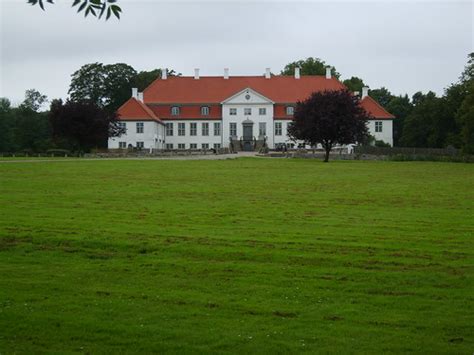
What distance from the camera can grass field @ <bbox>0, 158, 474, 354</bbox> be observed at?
6.70m

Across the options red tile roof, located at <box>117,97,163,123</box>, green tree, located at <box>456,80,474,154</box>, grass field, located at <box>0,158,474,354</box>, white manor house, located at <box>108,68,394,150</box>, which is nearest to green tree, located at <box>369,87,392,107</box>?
white manor house, located at <box>108,68,394,150</box>

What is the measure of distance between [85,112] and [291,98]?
3015 centimetres

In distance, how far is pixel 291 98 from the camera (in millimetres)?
88188

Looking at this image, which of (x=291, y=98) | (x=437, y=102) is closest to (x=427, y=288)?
(x=437, y=102)

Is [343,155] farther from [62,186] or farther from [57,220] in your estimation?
Answer: [57,220]

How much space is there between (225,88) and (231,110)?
4.36 m

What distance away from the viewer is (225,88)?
Answer: 91000mm

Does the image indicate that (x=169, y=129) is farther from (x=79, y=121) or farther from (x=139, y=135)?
(x=79, y=121)

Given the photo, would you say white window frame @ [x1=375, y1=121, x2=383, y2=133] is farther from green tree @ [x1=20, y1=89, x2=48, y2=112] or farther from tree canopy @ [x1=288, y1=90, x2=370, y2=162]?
green tree @ [x1=20, y1=89, x2=48, y2=112]

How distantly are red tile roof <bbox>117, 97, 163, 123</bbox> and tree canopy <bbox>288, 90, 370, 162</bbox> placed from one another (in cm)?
2861

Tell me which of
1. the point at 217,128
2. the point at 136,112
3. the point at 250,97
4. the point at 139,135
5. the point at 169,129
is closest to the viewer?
the point at 139,135

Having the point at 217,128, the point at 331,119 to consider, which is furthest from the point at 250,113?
the point at 331,119

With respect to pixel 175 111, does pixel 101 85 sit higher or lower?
higher

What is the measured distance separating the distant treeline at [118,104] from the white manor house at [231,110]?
585cm
